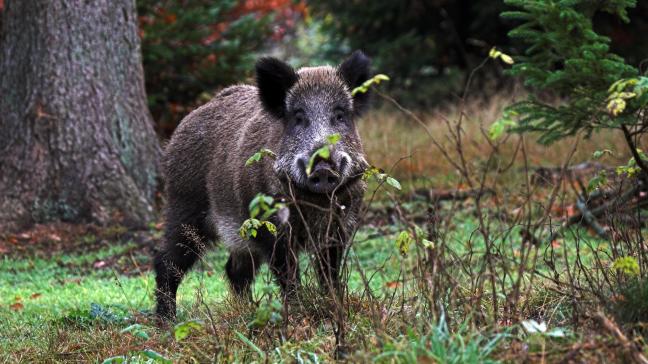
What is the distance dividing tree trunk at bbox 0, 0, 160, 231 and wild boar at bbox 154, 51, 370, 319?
296 centimetres

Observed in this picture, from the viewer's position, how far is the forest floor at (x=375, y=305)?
380cm

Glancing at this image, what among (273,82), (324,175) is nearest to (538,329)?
(324,175)

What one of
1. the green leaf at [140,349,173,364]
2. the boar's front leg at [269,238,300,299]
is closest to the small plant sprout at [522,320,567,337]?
the boar's front leg at [269,238,300,299]

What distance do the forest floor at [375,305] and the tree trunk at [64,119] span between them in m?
0.33

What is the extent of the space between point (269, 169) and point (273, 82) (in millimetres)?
606

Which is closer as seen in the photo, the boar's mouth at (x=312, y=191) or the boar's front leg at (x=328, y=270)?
the boar's front leg at (x=328, y=270)

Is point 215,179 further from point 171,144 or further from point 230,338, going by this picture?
point 230,338

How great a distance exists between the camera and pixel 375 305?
5.06 m

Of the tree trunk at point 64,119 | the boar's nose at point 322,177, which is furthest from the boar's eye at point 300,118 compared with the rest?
the tree trunk at point 64,119

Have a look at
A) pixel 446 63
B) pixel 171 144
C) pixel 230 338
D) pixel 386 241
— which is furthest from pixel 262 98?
pixel 446 63

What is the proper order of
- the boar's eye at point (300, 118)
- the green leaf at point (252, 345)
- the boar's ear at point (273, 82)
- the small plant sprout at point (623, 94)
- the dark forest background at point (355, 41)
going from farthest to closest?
the dark forest background at point (355, 41)
the boar's ear at point (273, 82)
the boar's eye at point (300, 118)
the green leaf at point (252, 345)
the small plant sprout at point (623, 94)

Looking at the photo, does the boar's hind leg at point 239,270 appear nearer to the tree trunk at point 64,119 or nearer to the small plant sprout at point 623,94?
the small plant sprout at point 623,94

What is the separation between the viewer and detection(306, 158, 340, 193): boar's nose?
524 centimetres

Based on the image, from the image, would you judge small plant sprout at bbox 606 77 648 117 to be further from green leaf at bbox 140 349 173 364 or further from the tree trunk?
the tree trunk
